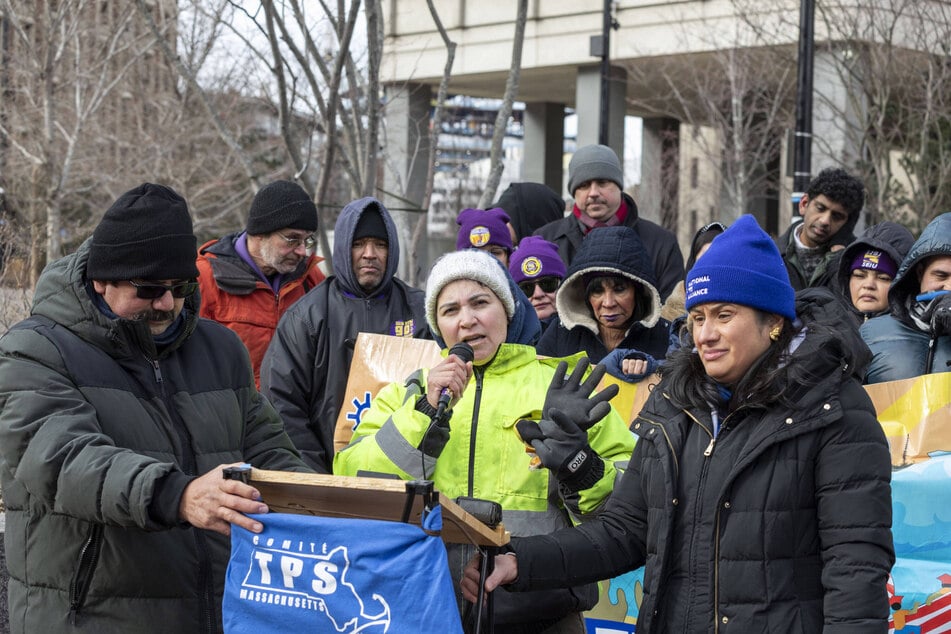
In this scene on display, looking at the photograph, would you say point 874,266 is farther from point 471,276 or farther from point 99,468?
point 99,468

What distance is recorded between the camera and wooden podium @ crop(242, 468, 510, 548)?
10.7ft

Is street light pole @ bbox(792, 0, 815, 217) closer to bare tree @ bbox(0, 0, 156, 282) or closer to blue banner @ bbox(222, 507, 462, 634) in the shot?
bare tree @ bbox(0, 0, 156, 282)

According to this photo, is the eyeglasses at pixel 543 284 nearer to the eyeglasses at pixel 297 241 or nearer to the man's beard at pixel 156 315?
the eyeglasses at pixel 297 241

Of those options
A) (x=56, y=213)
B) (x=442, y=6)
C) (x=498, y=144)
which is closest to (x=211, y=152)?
(x=442, y=6)

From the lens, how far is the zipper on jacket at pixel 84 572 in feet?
12.0

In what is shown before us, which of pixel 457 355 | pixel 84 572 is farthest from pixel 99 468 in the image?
pixel 457 355

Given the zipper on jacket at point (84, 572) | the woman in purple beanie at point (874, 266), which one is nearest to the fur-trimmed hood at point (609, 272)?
the woman in purple beanie at point (874, 266)

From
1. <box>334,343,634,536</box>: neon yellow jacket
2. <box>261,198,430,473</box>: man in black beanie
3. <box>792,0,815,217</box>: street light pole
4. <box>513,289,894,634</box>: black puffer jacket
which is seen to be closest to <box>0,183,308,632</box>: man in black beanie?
<box>334,343,634,536</box>: neon yellow jacket

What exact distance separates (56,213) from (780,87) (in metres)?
11.9

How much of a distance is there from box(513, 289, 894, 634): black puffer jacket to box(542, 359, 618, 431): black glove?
1.23 ft

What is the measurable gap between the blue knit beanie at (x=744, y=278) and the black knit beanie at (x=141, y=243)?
1570 mm

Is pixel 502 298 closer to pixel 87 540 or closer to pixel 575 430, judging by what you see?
pixel 575 430

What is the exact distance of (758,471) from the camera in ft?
11.6

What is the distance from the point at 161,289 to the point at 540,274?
3768 mm
